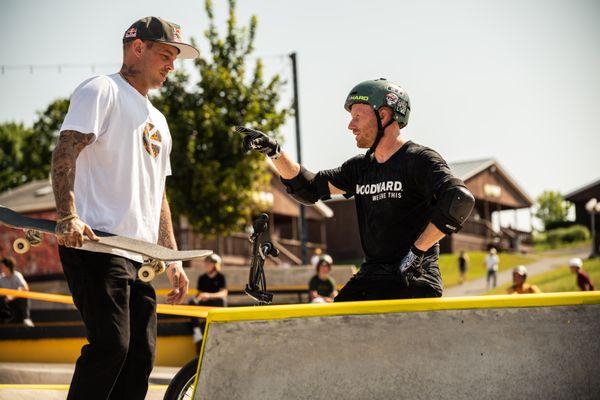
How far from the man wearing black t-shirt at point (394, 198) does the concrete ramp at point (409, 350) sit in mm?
526

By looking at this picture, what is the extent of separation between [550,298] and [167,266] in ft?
6.61

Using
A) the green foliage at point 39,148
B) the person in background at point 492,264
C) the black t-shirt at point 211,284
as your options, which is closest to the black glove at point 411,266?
the black t-shirt at point 211,284

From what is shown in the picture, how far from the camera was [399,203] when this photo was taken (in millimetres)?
4246

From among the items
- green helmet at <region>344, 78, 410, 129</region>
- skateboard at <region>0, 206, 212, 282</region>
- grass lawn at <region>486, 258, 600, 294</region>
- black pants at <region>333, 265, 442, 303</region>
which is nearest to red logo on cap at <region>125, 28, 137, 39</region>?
skateboard at <region>0, 206, 212, 282</region>

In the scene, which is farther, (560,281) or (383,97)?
(560,281)

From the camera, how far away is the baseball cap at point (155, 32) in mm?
3973

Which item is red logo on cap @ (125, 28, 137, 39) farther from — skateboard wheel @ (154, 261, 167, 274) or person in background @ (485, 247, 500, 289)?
person in background @ (485, 247, 500, 289)

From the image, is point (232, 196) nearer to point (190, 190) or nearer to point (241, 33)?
point (190, 190)

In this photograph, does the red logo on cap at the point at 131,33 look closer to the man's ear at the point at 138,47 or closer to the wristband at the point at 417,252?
the man's ear at the point at 138,47

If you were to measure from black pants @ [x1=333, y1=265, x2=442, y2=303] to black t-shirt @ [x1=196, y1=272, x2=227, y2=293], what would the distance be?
7.74 metres

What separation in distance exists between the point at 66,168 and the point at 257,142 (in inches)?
49.8

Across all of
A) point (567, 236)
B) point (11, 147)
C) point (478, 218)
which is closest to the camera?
point (478, 218)

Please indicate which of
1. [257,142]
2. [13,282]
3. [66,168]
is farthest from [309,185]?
[13,282]

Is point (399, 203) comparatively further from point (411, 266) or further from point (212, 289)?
point (212, 289)
